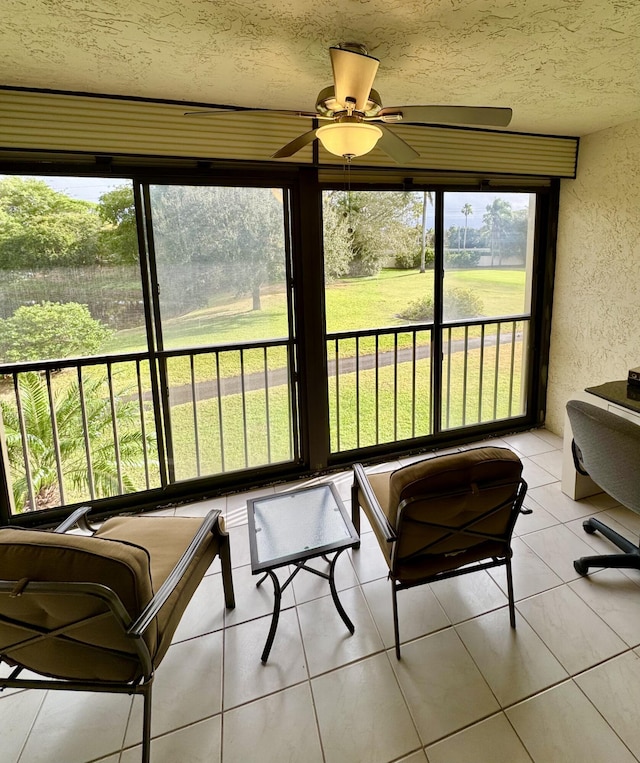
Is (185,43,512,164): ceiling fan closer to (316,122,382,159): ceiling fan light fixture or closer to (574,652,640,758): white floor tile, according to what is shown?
(316,122,382,159): ceiling fan light fixture

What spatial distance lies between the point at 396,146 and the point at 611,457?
66.6 inches

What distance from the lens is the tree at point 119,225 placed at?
8.05ft

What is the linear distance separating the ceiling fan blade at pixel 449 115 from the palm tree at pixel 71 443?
229 cm

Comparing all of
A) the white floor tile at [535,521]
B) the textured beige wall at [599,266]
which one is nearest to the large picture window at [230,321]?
the textured beige wall at [599,266]

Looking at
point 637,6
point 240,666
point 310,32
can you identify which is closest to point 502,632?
point 240,666

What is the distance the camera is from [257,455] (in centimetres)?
318

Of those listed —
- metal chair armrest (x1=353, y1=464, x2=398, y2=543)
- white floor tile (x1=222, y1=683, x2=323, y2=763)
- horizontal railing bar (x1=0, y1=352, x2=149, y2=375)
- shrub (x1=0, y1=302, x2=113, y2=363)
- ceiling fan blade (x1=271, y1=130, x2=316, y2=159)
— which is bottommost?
white floor tile (x1=222, y1=683, x2=323, y2=763)

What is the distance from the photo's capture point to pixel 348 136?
152 cm

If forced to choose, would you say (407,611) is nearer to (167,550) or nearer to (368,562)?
(368,562)

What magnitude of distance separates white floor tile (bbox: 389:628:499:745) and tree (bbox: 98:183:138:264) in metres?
2.53

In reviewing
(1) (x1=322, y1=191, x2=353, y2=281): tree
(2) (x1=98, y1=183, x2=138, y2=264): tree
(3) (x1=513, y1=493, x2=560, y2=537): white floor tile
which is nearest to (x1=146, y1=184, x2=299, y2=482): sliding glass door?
(2) (x1=98, y1=183, x2=138, y2=264): tree

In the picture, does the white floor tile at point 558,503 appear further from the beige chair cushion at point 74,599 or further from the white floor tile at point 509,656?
the beige chair cushion at point 74,599

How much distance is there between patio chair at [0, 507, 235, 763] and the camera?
3.75ft

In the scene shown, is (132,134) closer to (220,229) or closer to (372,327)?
(220,229)
